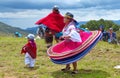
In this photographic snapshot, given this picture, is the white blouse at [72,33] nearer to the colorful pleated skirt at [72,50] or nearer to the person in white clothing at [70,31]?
the person in white clothing at [70,31]

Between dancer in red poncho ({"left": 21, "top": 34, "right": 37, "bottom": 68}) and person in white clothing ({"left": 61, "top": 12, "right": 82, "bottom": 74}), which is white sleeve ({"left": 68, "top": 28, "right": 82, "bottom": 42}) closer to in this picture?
person in white clothing ({"left": 61, "top": 12, "right": 82, "bottom": 74})

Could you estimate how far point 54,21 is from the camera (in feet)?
61.1

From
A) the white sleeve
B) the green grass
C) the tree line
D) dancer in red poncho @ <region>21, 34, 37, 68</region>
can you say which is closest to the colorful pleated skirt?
the white sleeve

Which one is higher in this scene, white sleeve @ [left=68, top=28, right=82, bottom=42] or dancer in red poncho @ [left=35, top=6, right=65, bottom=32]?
dancer in red poncho @ [left=35, top=6, right=65, bottom=32]

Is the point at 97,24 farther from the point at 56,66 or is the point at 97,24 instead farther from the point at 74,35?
the point at 74,35

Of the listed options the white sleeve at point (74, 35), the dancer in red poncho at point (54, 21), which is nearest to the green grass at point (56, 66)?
the white sleeve at point (74, 35)

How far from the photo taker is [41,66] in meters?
15.2

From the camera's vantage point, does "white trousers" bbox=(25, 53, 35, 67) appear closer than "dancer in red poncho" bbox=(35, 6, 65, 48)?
Yes

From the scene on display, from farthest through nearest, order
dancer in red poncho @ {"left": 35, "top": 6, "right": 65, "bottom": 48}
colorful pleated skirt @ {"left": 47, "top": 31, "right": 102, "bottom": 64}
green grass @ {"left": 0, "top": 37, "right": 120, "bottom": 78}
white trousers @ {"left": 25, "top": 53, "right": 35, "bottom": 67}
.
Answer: dancer in red poncho @ {"left": 35, "top": 6, "right": 65, "bottom": 48}
white trousers @ {"left": 25, "top": 53, "right": 35, "bottom": 67}
green grass @ {"left": 0, "top": 37, "right": 120, "bottom": 78}
colorful pleated skirt @ {"left": 47, "top": 31, "right": 102, "bottom": 64}

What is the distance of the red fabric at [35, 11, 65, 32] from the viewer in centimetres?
1852

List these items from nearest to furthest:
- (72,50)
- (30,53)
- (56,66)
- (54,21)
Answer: (72,50)
(30,53)
(56,66)
(54,21)

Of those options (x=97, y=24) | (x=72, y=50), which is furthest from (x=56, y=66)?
(x=97, y=24)

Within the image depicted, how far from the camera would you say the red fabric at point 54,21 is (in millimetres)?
18520

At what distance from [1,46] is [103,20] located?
74.9 m
